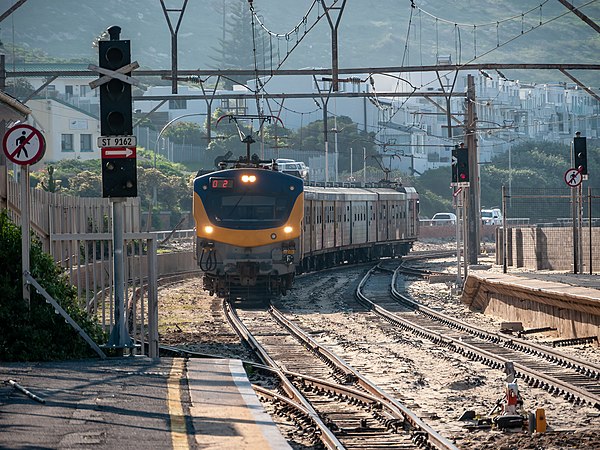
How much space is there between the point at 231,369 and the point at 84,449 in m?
5.08

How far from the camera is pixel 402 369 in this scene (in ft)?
54.5

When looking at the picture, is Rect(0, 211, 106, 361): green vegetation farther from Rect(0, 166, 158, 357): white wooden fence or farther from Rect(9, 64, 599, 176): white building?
Rect(9, 64, 599, 176): white building

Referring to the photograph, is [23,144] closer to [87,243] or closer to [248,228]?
[87,243]

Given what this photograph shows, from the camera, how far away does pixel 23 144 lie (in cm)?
1430

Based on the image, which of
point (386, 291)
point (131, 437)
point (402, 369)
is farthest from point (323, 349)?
point (386, 291)

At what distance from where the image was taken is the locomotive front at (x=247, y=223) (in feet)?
92.8

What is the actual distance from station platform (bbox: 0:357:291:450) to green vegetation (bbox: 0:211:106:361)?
19.7 inches

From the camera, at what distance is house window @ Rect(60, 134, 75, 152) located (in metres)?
85.9

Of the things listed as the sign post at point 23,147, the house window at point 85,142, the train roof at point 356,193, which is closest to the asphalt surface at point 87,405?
the sign post at point 23,147

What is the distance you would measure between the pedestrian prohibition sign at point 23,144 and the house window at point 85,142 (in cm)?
7362

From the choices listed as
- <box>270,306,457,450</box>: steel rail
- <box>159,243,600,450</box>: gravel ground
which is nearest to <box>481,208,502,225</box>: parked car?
<box>159,243,600,450</box>: gravel ground

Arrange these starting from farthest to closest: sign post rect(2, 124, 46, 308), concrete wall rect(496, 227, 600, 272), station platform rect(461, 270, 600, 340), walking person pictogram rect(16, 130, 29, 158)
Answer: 1. concrete wall rect(496, 227, 600, 272)
2. station platform rect(461, 270, 600, 340)
3. walking person pictogram rect(16, 130, 29, 158)
4. sign post rect(2, 124, 46, 308)

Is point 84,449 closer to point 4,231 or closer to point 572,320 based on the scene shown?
point 4,231

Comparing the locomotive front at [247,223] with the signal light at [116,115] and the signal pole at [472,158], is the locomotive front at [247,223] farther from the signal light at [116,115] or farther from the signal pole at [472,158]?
the signal light at [116,115]
